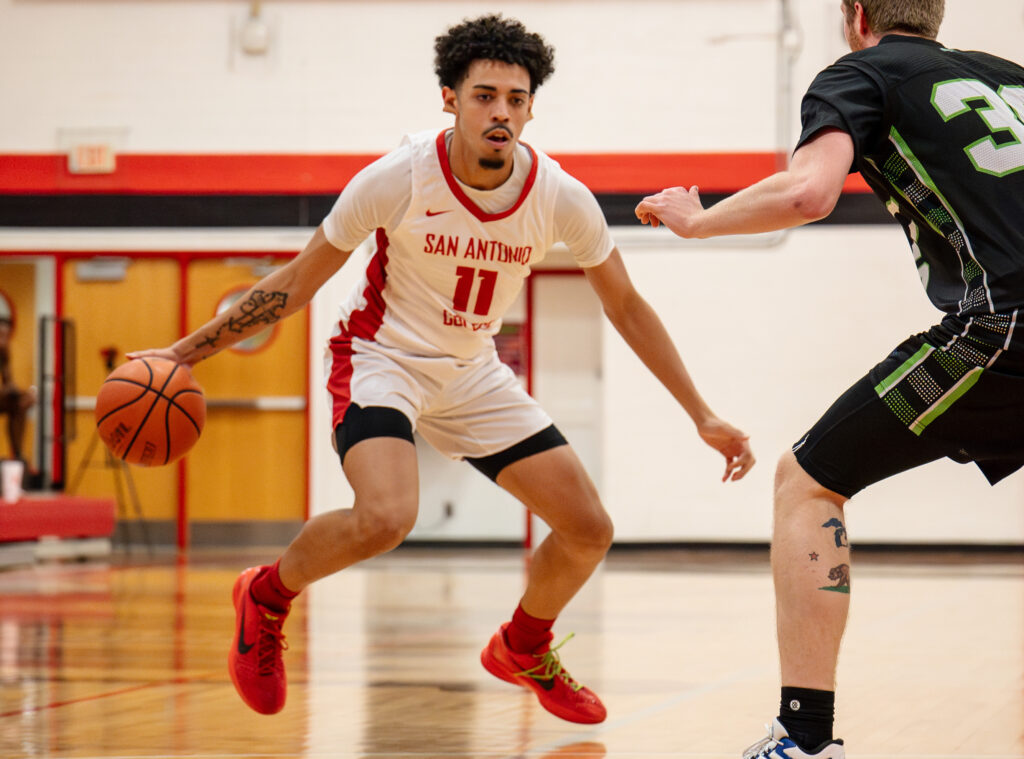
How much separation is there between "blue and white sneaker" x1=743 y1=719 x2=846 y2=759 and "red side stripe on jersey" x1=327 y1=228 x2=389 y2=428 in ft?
4.93

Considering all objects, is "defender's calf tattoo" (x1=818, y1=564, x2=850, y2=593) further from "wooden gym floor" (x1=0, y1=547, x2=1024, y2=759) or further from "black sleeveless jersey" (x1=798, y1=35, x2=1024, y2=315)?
"wooden gym floor" (x1=0, y1=547, x2=1024, y2=759)

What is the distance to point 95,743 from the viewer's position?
3.26m

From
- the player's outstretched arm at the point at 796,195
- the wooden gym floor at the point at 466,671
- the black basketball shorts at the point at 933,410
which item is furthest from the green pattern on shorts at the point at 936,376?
the wooden gym floor at the point at 466,671

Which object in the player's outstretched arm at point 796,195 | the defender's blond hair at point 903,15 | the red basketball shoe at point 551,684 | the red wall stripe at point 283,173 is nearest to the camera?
the player's outstretched arm at point 796,195

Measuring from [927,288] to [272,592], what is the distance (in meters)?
1.94

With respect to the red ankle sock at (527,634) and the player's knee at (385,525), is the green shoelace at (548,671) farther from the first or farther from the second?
the player's knee at (385,525)

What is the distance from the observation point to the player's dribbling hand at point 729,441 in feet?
11.1

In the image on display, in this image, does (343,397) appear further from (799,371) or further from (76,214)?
(76,214)

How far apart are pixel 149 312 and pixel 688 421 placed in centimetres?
520

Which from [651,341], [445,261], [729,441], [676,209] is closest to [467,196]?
[445,261]

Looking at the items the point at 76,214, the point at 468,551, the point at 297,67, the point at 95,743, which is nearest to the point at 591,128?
the point at 297,67

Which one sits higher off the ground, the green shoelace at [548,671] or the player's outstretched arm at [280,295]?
the player's outstretched arm at [280,295]

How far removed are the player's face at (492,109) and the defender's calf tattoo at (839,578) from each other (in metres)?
1.40

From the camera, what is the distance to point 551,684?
353cm
